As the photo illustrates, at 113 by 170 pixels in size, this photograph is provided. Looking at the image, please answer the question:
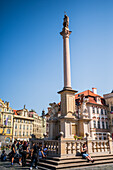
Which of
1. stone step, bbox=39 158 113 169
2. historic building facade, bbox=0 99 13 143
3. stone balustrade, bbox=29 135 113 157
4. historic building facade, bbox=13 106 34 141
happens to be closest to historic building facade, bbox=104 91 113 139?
stone balustrade, bbox=29 135 113 157

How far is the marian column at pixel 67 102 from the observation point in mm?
12909

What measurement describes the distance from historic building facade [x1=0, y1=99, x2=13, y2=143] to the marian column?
1689 inches

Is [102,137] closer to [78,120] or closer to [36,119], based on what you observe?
[78,120]

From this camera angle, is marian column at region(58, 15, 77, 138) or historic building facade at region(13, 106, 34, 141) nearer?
marian column at region(58, 15, 77, 138)

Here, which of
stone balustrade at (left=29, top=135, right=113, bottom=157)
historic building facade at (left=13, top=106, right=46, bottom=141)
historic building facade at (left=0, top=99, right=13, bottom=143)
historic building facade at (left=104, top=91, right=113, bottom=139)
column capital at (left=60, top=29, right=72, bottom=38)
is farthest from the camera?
historic building facade at (left=13, top=106, right=46, bottom=141)

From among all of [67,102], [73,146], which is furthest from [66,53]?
[73,146]

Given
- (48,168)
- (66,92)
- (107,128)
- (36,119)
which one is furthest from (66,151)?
(36,119)

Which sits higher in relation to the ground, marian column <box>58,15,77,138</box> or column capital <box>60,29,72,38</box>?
column capital <box>60,29,72,38</box>

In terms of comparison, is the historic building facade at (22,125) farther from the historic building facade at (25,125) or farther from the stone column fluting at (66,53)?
the stone column fluting at (66,53)

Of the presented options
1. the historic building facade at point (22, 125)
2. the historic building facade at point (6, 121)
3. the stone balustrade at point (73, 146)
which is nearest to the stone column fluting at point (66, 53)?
the stone balustrade at point (73, 146)

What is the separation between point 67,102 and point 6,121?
43.5 metres

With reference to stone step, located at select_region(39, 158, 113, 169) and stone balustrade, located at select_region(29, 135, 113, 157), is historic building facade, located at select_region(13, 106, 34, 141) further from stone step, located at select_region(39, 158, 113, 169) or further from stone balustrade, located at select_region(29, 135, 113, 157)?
stone step, located at select_region(39, 158, 113, 169)

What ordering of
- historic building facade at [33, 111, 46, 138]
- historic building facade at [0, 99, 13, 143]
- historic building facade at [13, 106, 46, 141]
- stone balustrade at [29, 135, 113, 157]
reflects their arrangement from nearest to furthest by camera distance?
stone balustrade at [29, 135, 113, 157]
historic building facade at [0, 99, 13, 143]
historic building facade at [13, 106, 46, 141]
historic building facade at [33, 111, 46, 138]

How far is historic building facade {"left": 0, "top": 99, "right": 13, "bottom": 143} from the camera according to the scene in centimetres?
5176
